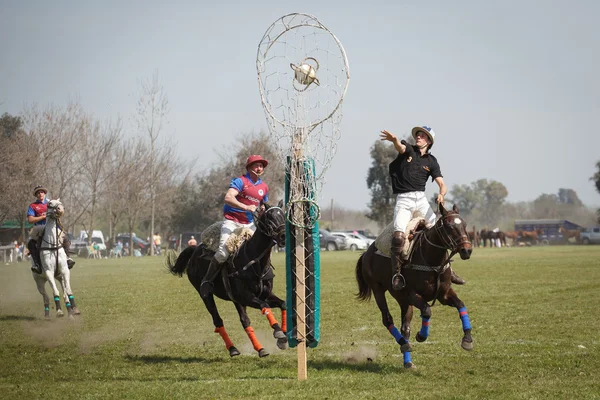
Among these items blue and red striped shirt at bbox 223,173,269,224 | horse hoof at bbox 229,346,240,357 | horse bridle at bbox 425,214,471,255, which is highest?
blue and red striped shirt at bbox 223,173,269,224

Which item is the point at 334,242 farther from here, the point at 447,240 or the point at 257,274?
the point at 447,240

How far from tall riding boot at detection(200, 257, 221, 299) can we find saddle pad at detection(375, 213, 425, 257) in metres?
2.63

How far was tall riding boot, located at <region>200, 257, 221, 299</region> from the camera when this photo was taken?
1227cm

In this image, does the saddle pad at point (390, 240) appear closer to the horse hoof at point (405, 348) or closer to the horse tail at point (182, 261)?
the horse hoof at point (405, 348)

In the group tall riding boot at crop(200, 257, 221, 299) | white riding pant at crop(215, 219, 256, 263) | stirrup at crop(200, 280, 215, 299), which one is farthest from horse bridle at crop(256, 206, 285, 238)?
stirrup at crop(200, 280, 215, 299)

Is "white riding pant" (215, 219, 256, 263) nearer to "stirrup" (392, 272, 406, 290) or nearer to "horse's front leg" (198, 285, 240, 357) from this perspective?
"horse's front leg" (198, 285, 240, 357)

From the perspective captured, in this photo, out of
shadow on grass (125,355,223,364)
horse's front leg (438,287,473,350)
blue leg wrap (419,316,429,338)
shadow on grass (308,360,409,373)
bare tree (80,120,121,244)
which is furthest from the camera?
bare tree (80,120,121,244)

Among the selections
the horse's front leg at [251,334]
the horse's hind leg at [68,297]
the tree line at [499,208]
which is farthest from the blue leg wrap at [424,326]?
the tree line at [499,208]

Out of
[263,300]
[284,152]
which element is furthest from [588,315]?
[284,152]

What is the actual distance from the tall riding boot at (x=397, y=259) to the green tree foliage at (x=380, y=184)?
75.3 metres

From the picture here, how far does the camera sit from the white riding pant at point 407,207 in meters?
11.2

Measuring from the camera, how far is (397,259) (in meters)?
10.9

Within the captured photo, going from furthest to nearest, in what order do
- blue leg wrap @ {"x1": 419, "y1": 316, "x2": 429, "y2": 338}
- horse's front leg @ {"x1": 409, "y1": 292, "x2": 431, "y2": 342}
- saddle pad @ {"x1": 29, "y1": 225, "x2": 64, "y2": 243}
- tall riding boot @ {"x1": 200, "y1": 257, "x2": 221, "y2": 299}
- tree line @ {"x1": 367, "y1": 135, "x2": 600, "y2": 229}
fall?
tree line @ {"x1": 367, "y1": 135, "x2": 600, "y2": 229}
saddle pad @ {"x1": 29, "y1": 225, "x2": 64, "y2": 243}
tall riding boot @ {"x1": 200, "y1": 257, "x2": 221, "y2": 299}
blue leg wrap @ {"x1": 419, "y1": 316, "x2": 429, "y2": 338}
horse's front leg @ {"x1": 409, "y1": 292, "x2": 431, "y2": 342}

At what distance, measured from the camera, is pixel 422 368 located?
10.3m
